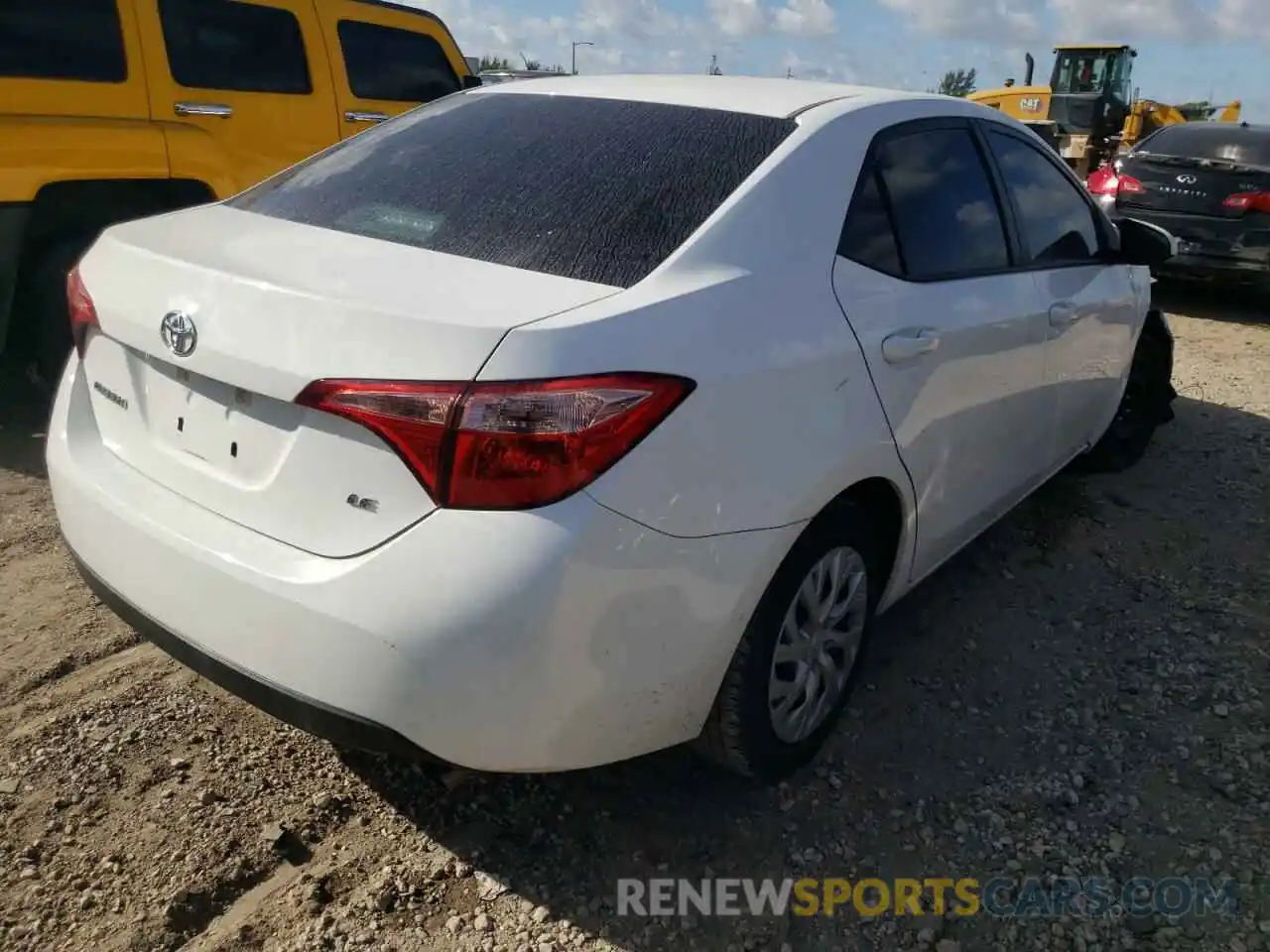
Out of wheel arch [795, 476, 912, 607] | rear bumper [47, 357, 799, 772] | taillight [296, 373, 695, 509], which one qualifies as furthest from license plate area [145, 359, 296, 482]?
wheel arch [795, 476, 912, 607]

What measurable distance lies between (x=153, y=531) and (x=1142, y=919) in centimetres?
225

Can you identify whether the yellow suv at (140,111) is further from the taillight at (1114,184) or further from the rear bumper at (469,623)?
the taillight at (1114,184)

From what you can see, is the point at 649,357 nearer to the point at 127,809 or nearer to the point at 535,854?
the point at 535,854

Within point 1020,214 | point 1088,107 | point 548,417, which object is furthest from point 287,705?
point 1088,107

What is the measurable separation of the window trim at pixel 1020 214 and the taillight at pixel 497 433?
197 cm

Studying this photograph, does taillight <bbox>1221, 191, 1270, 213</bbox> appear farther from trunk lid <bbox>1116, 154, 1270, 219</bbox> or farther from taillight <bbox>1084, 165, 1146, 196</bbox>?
taillight <bbox>1084, 165, 1146, 196</bbox>

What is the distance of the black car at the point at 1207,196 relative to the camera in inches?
334

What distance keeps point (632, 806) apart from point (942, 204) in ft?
5.92

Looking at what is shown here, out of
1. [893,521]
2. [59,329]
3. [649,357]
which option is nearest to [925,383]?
[893,521]

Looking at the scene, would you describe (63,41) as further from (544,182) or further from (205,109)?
(544,182)

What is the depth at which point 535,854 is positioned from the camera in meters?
2.40

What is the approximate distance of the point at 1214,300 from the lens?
991cm

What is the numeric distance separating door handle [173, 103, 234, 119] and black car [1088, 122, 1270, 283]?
7.13 m

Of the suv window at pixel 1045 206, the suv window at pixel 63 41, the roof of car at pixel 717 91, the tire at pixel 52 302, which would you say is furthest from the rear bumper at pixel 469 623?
the suv window at pixel 63 41
